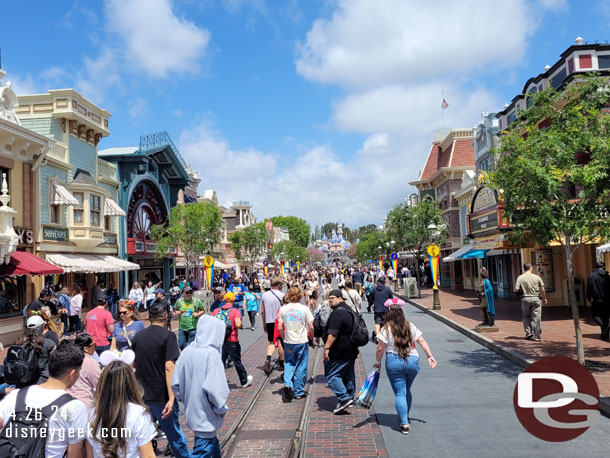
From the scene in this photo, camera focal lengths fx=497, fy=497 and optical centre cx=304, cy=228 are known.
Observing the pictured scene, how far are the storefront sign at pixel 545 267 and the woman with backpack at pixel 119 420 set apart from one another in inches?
712

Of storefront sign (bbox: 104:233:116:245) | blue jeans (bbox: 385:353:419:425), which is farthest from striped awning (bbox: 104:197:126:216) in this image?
blue jeans (bbox: 385:353:419:425)

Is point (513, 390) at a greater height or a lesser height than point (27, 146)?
lesser

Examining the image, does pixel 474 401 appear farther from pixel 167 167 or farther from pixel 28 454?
pixel 167 167

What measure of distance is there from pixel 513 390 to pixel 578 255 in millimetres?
12336

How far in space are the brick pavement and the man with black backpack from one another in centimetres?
300

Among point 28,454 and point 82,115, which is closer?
point 28,454

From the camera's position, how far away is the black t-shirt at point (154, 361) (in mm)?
4945

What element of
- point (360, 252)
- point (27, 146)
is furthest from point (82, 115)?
point (360, 252)

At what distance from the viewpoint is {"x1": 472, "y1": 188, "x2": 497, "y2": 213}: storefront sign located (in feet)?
65.5

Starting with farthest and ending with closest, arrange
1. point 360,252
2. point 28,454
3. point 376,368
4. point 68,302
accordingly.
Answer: point 360,252 → point 68,302 → point 376,368 → point 28,454

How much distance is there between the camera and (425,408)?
7086mm

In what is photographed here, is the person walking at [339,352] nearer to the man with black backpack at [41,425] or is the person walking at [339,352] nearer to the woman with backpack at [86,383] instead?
the woman with backpack at [86,383]

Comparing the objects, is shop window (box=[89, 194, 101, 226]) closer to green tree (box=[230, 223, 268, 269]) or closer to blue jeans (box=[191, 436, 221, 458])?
blue jeans (box=[191, 436, 221, 458])

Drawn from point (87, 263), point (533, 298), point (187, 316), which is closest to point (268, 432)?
point (187, 316)
